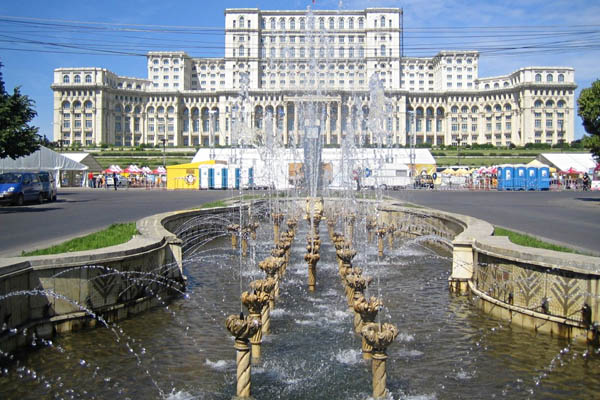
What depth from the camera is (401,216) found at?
18.1m

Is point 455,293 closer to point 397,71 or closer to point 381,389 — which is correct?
point 381,389

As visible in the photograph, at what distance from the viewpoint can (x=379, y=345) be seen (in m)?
4.18

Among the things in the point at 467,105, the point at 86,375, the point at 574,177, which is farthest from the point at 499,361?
the point at 467,105

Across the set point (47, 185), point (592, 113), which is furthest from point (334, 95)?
point (47, 185)

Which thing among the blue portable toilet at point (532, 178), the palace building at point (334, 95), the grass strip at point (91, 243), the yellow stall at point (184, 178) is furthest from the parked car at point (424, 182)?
the palace building at point (334, 95)

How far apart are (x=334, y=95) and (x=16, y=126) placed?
85.4m

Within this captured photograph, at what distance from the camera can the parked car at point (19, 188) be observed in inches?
953

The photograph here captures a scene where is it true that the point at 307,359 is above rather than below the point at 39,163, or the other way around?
below

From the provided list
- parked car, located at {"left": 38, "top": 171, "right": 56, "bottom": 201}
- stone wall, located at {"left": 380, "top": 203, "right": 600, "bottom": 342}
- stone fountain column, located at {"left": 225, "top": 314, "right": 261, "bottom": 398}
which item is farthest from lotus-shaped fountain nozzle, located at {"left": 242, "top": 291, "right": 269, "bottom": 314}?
parked car, located at {"left": 38, "top": 171, "right": 56, "bottom": 201}

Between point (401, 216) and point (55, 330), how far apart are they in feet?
43.9

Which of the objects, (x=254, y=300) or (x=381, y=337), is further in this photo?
(x=254, y=300)

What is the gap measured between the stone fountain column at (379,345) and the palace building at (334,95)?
10206 centimetres

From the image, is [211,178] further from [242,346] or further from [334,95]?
[334,95]

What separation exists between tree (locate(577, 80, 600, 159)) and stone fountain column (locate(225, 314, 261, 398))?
26701 mm
